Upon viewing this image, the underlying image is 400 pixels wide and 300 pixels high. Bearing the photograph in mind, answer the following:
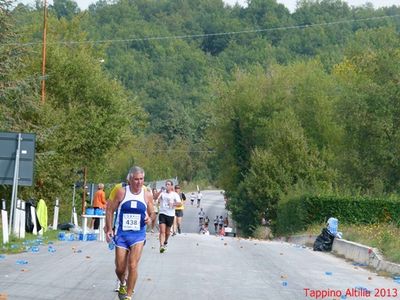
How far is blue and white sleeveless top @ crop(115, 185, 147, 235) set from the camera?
14.2 metres

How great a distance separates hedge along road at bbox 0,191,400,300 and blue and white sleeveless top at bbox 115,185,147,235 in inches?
61.8

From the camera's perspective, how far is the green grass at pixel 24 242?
81.7ft

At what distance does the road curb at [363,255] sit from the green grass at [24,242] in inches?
338

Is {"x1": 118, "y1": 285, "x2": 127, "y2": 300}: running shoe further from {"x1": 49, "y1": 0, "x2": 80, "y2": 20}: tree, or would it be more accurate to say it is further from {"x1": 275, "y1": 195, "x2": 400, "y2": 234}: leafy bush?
{"x1": 49, "y1": 0, "x2": 80, "y2": 20}: tree

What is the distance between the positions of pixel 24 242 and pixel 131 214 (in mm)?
14817

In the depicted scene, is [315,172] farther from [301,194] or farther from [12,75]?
[12,75]

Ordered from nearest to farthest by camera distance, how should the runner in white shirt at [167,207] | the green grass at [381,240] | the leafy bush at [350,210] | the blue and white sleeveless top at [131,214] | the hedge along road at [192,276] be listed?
the blue and white sleeveless top at [131,214]
the hedge along road at [192,276]
the green grass at [381,240]
the runner in white shirt at [167,207]
the leafy bush at [350,210]

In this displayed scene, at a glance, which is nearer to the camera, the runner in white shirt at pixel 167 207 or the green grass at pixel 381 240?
the green grass at pixel 381 240

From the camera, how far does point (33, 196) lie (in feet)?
150

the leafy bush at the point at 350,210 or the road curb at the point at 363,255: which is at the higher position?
the leafy bush at the point at 350,210

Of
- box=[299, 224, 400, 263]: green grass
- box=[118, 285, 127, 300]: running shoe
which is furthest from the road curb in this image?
box=[118, 285, 127, 300]: running shoe

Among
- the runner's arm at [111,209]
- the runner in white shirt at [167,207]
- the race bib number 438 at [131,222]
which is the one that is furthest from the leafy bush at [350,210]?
the race bib number 438 at [131,222]

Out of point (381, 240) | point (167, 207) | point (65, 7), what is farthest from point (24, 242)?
point (65, 7)

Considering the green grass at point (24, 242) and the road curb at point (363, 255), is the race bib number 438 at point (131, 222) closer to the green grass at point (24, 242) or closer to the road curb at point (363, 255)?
the road curb at point (363, 255)
